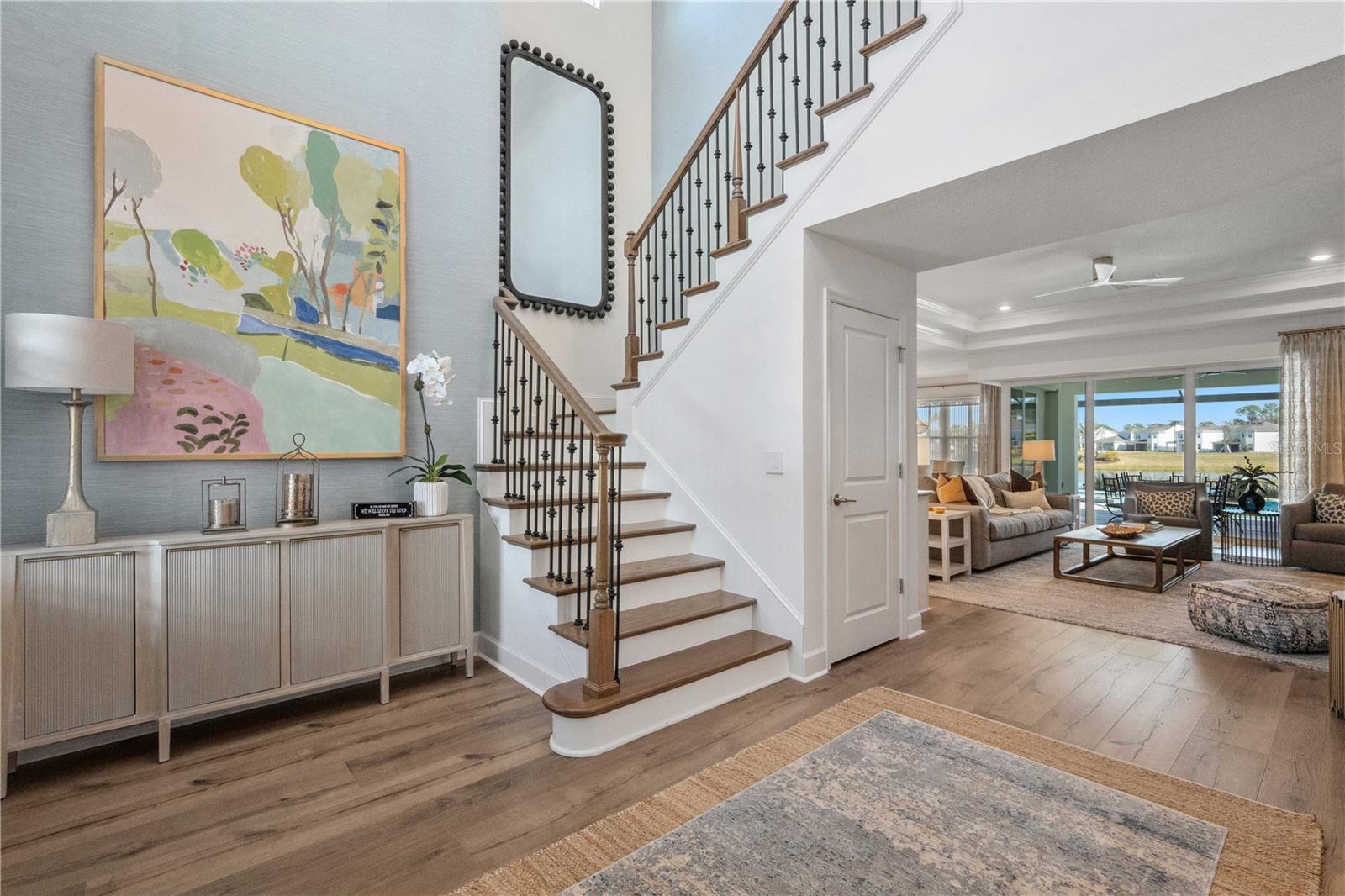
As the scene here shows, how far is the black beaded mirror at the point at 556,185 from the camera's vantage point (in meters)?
4.33

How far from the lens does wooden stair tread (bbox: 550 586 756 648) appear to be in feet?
9.47

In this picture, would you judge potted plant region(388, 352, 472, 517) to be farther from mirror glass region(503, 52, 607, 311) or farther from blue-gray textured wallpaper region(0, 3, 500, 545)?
mirror glass region(503, 52, 607, 311)

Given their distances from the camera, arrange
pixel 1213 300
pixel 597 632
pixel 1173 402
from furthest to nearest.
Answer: pixel 1173 402 → pixel 1213 300 → pixel 597 632

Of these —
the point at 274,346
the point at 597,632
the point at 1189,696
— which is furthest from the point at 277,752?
the point at 1189,696

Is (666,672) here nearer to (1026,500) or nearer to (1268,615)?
(1268,615)

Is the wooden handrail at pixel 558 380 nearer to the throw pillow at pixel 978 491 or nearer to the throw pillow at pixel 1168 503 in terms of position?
the throw pillow at pixel 978 491

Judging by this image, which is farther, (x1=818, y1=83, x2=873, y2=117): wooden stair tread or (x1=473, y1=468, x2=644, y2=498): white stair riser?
(x1=473, y1=468, x2=644, y2=498): white stair riser

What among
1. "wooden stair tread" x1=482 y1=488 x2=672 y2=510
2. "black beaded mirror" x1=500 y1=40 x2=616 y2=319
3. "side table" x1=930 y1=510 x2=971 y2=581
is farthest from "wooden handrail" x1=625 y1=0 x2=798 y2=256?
"side table" x1=930 y1=510 x2=971 y2=581

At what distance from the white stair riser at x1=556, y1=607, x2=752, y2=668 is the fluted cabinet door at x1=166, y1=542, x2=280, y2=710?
1.27 meters

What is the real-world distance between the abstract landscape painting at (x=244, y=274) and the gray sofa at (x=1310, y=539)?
8609mm

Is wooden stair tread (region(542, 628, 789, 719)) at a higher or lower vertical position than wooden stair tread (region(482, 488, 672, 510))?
lower

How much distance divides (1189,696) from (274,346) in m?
4.97

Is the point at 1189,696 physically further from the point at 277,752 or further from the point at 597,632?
the point at 277,752

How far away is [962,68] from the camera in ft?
8.73
